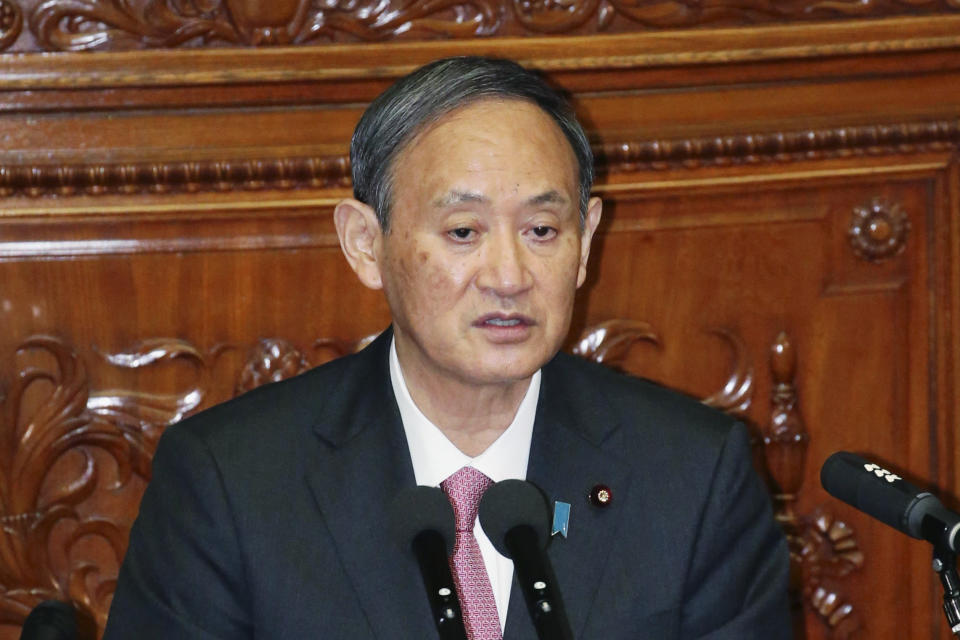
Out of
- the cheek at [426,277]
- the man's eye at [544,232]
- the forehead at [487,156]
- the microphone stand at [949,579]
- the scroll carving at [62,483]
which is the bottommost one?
the scroll carving at [62,483]

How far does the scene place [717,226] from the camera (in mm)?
2842

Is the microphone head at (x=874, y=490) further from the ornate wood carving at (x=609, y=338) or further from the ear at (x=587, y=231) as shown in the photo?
the ornate wood carving at (x=609, y=338)

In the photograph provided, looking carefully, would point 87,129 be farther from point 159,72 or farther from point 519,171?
point 519,171

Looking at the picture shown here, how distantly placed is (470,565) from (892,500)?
0.80 meters

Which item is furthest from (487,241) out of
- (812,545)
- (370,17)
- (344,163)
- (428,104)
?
(812,545)

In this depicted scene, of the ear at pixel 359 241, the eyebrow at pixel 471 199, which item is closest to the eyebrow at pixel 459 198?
the eyebrow at pixel 471 199

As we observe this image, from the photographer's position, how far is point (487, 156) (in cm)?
208

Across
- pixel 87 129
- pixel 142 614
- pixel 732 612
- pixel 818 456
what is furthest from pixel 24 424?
pixel 818 456

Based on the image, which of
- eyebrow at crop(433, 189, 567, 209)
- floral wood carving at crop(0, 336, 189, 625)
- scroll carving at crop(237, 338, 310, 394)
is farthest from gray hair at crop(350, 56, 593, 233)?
floral wood carving at crop(0, 336, 189, 625)

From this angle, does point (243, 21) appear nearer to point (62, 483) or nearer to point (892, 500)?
point (62, 483)

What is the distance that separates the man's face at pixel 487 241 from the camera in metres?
2.07

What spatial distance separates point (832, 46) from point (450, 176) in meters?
1.09

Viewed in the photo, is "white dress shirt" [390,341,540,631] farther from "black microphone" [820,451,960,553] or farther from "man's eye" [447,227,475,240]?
"black microphone" [820,451,960,553]

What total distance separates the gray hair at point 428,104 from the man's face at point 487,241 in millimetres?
21
